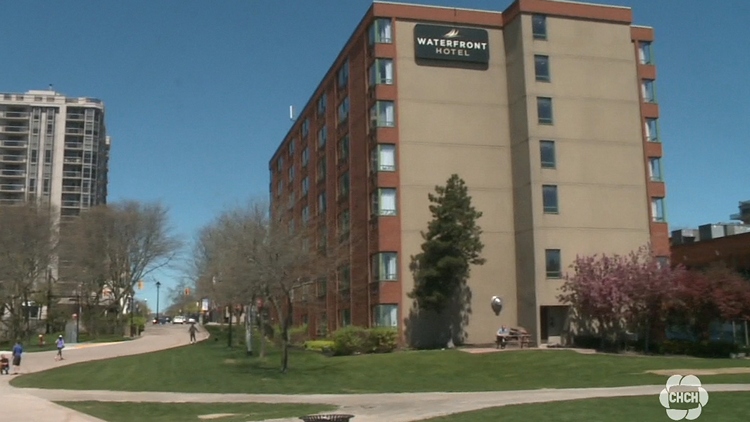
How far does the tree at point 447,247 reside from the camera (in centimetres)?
4591

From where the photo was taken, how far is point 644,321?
143ft

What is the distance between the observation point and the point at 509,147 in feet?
170

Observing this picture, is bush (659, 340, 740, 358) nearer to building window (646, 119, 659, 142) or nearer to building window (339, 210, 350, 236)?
building window (646, 119, 659, 142)

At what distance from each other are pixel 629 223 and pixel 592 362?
17.8m

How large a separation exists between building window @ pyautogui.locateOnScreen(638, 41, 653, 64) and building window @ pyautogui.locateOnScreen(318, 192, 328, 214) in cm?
2661

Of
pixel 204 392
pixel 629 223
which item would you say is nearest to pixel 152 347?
pixel 204 392

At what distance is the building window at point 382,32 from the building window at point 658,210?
2009 cm

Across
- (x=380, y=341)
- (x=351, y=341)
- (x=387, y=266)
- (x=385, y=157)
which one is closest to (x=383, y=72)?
(x=385, y=157)

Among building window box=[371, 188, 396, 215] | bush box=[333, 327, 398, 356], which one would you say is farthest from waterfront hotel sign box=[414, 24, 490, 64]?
bush box=[333, 327, 398, 356]

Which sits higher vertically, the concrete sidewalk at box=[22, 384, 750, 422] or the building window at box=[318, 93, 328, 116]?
the building window at box=[318, 93, 328, 116]

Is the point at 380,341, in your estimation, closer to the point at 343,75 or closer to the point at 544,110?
the point at 544,110

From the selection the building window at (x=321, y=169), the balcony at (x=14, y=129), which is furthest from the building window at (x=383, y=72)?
the balcony at (x=14, y=129)

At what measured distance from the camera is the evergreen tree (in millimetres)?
45906

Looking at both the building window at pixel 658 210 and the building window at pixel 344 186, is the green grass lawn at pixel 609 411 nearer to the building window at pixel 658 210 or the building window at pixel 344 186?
the building window at pixel 658 210
